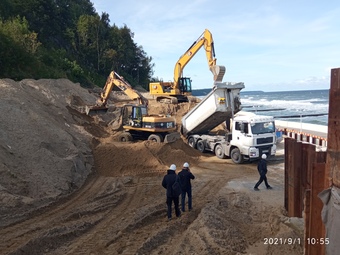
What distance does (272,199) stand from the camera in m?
10.5

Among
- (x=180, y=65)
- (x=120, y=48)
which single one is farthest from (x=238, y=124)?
(x=120, y=48)

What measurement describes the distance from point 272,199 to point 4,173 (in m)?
7.84

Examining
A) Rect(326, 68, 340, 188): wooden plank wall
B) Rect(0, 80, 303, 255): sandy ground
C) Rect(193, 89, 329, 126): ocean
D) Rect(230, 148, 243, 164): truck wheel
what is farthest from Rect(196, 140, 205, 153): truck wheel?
Rect(326, 68, 340, 188): wooden plank wall

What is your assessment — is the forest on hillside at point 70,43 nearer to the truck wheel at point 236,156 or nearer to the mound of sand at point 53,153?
the mound of sand at point 53,153

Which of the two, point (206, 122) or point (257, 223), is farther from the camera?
point (206, 122)

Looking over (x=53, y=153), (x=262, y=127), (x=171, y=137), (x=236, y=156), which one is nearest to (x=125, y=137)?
(x=171, y=137)

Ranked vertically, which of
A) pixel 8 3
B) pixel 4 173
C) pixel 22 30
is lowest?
pixel 4 173

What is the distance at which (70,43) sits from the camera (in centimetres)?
5372

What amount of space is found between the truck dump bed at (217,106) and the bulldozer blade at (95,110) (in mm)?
7339

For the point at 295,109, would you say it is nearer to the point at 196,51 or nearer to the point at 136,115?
the point at 196,51

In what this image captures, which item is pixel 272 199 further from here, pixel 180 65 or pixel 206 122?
pixel 180 65

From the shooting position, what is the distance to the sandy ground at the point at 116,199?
23.6ft

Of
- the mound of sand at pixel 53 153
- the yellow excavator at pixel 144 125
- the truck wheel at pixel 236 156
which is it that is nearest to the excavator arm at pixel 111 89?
the yellow excavator at pixel 144 125

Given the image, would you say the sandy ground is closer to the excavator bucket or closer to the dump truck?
the dump truck
